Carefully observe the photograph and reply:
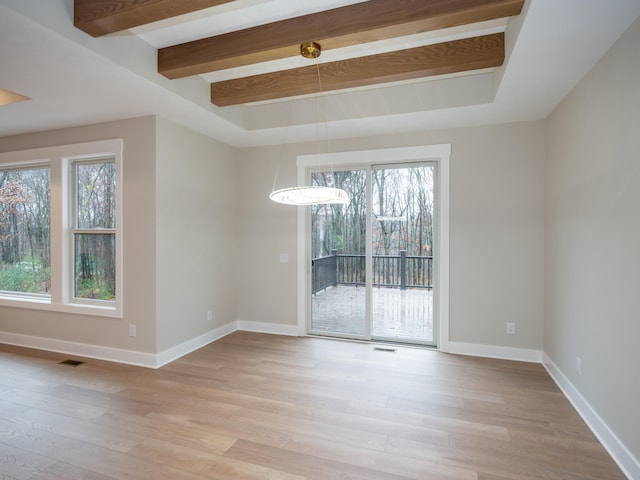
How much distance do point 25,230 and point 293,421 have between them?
429cm

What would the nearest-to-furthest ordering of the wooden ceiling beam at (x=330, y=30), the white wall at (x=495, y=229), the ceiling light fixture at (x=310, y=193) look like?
the wooden ceiling beam at (x=330, y=30), the ceiling light fixture at (x=310, y=193), the white wall at (x=495, y=229)

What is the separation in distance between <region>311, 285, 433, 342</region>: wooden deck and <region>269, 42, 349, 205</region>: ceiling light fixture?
6.32 feet

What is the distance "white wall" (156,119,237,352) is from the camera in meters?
3.58

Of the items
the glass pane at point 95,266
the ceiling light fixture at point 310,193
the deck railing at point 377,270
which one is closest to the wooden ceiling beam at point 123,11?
the ceiling light fixture at point 310,193

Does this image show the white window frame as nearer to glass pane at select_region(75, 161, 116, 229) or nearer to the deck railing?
glass pane at select_region(75, 161, 116, 229)

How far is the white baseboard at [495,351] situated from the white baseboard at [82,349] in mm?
3314

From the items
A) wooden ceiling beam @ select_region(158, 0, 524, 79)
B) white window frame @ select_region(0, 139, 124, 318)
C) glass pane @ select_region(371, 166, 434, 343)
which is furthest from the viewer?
glass pane @ select_region(371, 166, 434, 343)

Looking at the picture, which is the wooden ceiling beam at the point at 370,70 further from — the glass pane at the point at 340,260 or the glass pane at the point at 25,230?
the glass pane at the point at 25,230

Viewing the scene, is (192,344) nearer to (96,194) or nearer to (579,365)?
(96,194)

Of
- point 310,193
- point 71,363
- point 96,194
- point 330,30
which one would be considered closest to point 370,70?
point 330,30

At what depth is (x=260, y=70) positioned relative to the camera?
3.17 metres

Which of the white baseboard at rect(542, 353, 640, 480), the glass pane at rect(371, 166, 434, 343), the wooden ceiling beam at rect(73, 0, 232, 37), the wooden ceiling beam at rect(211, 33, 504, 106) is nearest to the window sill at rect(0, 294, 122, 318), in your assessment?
the wooden ceiling beam at rect(211, 33, 504, 106)

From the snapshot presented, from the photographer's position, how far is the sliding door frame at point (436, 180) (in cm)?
389

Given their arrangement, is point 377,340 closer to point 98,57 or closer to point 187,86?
point 187,86
